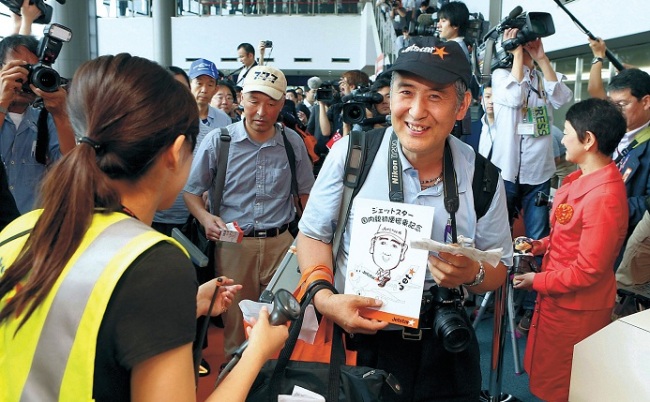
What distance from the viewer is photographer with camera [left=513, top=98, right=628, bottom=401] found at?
85.0 inches

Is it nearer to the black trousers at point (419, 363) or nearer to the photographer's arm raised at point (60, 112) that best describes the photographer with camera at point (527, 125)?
the black trousers at point (419, 363)

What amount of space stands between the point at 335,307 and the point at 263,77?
194 cm

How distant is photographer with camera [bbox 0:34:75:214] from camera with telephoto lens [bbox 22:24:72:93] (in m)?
0.04

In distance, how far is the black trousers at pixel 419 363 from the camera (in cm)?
159

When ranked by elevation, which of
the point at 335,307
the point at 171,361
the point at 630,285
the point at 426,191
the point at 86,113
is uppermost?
the point at 86,113

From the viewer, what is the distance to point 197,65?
411 centimetres

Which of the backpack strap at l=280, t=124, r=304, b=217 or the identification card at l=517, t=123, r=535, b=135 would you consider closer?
the backpack strap at l=280, t=124, r=304, b=217

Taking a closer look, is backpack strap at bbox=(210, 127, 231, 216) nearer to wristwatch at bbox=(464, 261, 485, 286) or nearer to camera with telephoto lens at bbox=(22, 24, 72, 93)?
camera with telephoto lens at bbox=(22, 24, 72, 93)

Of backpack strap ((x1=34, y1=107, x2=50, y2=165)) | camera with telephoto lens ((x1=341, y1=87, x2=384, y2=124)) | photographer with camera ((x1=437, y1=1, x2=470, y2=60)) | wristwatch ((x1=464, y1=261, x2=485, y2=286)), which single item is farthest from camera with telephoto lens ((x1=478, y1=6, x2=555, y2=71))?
backpack strap ((x1=34, y1=107, x2=50, y2=165))

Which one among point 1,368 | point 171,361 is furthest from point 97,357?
point 1,368

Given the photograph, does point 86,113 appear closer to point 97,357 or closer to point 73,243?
point 73,243

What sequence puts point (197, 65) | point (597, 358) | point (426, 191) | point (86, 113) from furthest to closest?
point (197, 65) → point (426, 191) → point (597, 358) → point (86, 113)

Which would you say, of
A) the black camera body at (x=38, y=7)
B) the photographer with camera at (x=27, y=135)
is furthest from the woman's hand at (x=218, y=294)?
the black camera body at (x=38, y=7)

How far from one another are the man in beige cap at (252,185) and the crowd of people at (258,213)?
10 millimetres
